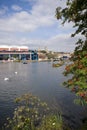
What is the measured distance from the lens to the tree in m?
18.6

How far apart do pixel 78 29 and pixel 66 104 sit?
20649 mm

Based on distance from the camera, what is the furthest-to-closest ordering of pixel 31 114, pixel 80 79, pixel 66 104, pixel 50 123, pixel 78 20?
pixel 66 104 < pixel 31 114 < pixel 50 123 < pixel 78 20 < pixel 80 79

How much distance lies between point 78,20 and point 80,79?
575 cm

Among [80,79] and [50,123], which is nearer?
[80,79]

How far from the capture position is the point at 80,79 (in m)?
18.7

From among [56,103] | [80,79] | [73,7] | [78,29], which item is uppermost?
[73,7]

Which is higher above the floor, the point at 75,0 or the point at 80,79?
the point at 75,0

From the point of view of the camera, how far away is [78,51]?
21.1m

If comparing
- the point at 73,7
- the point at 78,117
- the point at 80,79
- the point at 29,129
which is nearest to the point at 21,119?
the point at 29,129

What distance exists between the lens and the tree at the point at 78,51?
1859 cm

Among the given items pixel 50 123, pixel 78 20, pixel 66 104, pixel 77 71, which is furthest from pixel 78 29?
pixel 66 104

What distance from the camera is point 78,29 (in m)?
20.9

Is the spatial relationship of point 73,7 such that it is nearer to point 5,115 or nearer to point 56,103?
point 5,115

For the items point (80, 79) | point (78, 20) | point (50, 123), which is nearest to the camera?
point (80, 79)
